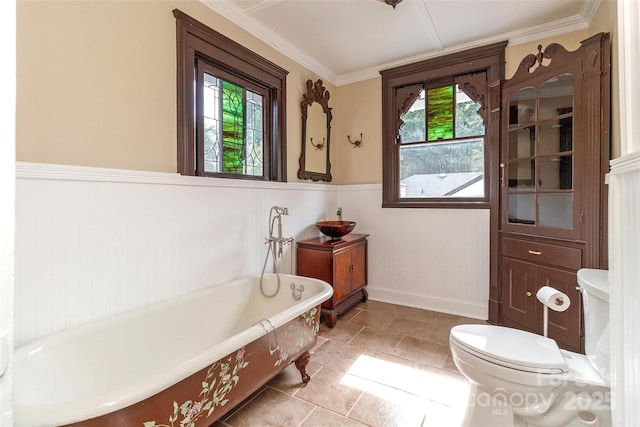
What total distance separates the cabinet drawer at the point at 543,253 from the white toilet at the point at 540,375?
74cm

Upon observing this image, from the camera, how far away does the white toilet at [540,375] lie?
118 cm

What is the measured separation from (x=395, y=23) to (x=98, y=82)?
222 cm

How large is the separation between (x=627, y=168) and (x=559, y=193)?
71.1 inches

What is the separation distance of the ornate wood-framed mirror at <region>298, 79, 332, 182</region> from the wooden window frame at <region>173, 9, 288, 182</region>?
1.03 feet

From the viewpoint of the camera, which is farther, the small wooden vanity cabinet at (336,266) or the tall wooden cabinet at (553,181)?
the small wooden vanity cabinet at (336,266)

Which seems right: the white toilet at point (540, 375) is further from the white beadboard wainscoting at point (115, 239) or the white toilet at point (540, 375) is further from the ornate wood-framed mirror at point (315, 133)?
the ornate wood-framed mirror at point (315, 133)

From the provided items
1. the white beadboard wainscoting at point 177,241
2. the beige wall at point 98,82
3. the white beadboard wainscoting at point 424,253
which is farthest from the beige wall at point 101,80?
the white beadboard wainscoting at point 424,253

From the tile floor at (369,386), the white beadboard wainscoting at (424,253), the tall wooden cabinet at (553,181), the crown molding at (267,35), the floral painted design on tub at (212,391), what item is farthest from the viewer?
the white beadboard wainscoting at (424,253)

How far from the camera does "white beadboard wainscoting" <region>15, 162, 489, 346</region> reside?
1421 mm

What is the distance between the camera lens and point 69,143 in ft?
4.95

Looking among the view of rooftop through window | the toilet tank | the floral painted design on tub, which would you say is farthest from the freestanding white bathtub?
the view of rooftop through window

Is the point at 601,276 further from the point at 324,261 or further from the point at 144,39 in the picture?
the point at 144,39

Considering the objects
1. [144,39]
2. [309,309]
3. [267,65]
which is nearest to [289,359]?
[309,309]

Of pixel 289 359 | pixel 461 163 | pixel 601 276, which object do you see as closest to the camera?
pixel 601 276
